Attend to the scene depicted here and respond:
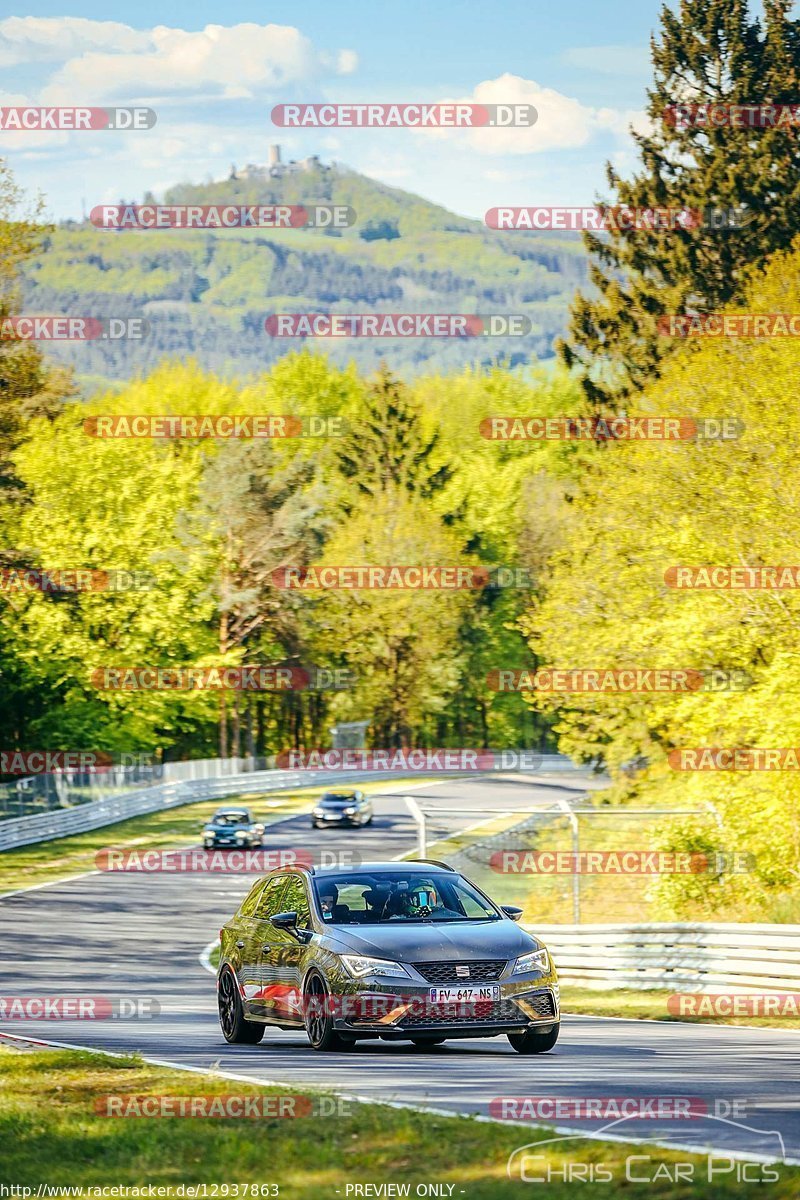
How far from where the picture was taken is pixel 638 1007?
69.1 ft

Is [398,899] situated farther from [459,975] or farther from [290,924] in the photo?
[459,975]

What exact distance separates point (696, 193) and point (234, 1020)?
4337 cm

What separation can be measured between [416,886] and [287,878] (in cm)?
126

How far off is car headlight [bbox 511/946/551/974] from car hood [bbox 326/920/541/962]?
0.05 metres

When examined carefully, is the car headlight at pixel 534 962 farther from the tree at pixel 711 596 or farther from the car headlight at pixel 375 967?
the tree at pixel 711 596

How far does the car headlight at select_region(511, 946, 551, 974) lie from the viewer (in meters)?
13.0

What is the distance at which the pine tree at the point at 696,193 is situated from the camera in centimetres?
5291

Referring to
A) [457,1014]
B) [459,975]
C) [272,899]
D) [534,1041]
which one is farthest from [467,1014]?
[272,899]

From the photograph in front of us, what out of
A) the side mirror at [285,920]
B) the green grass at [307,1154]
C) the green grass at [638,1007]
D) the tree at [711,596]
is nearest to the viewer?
the green grass at [307,1154]

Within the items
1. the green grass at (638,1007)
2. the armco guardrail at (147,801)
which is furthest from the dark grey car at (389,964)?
the armco guardrail at (147,801)

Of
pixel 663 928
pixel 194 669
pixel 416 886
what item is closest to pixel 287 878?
pixel 416 886

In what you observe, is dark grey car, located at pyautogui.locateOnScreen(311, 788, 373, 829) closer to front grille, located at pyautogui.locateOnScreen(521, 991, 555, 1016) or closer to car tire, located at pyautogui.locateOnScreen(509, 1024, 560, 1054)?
car tire, located at pyautogui.locateOnScreen(509, 1024, 560, 1054)

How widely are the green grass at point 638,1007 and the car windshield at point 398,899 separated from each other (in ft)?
15.4

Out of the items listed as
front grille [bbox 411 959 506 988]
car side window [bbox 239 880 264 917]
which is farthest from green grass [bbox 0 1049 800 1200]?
car side window [bbox 239 880 264 917]
